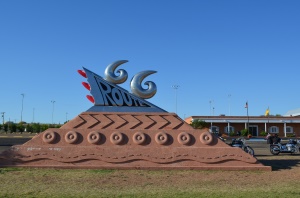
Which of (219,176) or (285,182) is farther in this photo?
(219,176)

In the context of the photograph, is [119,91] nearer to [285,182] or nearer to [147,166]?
[147,166]

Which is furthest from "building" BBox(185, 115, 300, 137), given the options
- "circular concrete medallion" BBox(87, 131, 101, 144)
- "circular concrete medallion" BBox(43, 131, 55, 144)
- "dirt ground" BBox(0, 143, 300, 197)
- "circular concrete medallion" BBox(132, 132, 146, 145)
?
"circular concrete medallion" BBox(43, 131, 55, 144)

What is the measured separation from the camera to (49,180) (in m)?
11.5

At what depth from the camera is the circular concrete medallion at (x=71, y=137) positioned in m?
14.6

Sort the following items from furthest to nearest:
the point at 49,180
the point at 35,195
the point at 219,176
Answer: the point at 219,176 → the point at 49,180 → the point at 35,195

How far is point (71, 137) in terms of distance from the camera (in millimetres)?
14719

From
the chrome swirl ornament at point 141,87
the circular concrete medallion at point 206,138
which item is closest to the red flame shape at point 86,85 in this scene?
the chrome swirl ornament at point 141,87

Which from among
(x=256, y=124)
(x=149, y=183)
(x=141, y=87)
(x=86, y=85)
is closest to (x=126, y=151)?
(x=141, y=87)

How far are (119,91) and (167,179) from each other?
17.6ft

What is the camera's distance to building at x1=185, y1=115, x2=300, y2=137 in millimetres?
55000

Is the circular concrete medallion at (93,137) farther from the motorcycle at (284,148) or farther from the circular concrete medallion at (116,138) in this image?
the motorcycle at (284,148)

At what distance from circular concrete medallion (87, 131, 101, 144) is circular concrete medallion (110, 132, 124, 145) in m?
0.54

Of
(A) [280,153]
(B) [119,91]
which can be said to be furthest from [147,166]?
(A) [280,153]

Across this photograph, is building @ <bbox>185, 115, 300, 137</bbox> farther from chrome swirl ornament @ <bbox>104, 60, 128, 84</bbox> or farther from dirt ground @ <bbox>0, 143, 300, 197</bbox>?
dirt ground @ <bbox>0, 143, 300, 197</bbox>
